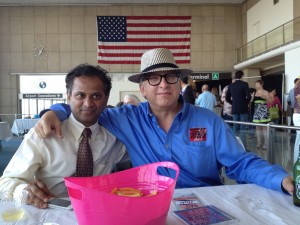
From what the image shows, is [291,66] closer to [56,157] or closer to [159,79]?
[159,79]

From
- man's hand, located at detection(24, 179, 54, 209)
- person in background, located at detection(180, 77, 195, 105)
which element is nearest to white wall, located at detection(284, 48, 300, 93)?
person in background, located at detection(180, 77, 195, 105)

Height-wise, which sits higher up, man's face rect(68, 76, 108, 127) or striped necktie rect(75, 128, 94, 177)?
man's face rect(68, 76, 108, 127)

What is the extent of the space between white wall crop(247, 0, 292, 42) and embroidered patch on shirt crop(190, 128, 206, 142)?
12.5m

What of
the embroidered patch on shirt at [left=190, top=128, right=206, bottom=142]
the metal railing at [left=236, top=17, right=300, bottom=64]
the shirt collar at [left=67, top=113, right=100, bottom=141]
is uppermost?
the metal railing at [left=236, top=17, right=300, bottom=64]

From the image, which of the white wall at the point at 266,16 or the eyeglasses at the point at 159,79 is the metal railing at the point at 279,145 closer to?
the eyeglasses at the point at 159,79

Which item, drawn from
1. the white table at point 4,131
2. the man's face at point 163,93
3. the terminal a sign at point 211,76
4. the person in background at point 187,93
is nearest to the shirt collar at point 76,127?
the man's face at point 163,93

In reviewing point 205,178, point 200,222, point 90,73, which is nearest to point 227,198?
point 200,222

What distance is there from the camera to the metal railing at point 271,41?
38.9ft

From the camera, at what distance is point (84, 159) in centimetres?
182

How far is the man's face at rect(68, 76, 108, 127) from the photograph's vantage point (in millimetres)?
1843

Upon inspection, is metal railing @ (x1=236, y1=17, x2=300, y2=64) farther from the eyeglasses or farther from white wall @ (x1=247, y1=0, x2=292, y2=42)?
the eyeglasses

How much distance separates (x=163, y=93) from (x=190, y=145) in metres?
0.35

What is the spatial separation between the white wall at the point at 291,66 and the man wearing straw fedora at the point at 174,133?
10855 millimetres

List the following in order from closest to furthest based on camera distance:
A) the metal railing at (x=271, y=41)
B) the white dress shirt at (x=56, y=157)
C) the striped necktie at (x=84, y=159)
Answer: the white dress shirt at (x=56, y=157) < the striped necktie at (x=84, y=159) < the metal railing at (x=271, y=41)
